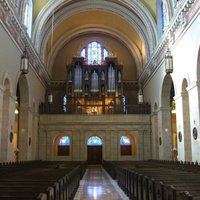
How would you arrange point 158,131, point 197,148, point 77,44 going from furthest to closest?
point 77,44 < point 158,131 < point 197,148

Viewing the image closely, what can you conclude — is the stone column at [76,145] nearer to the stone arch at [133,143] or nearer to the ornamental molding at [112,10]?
the stone arch at [133,143]

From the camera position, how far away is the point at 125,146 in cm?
2678

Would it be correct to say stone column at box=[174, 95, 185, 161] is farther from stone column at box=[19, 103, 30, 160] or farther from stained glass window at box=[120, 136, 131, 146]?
stained glass window at box=[120, 136, 131, 146]

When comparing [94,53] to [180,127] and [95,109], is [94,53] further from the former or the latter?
[180,127]

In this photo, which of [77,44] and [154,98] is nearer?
[154,98]

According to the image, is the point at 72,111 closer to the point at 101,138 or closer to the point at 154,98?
the point at 101,138

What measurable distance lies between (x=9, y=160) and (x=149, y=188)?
11735 millimetres

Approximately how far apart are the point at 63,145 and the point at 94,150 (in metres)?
3.00

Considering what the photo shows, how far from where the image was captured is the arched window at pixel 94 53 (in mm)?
31812

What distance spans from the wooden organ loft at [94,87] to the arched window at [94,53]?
2.09 meters

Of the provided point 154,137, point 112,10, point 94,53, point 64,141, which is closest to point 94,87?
point 94,53

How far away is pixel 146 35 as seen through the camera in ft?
80.9

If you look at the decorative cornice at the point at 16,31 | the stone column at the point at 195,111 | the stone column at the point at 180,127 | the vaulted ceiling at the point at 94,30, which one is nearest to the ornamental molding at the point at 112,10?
the vaulted ceiling at the point at 94,30

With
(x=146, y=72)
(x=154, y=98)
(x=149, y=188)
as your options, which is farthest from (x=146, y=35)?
(x=149, y=188)
